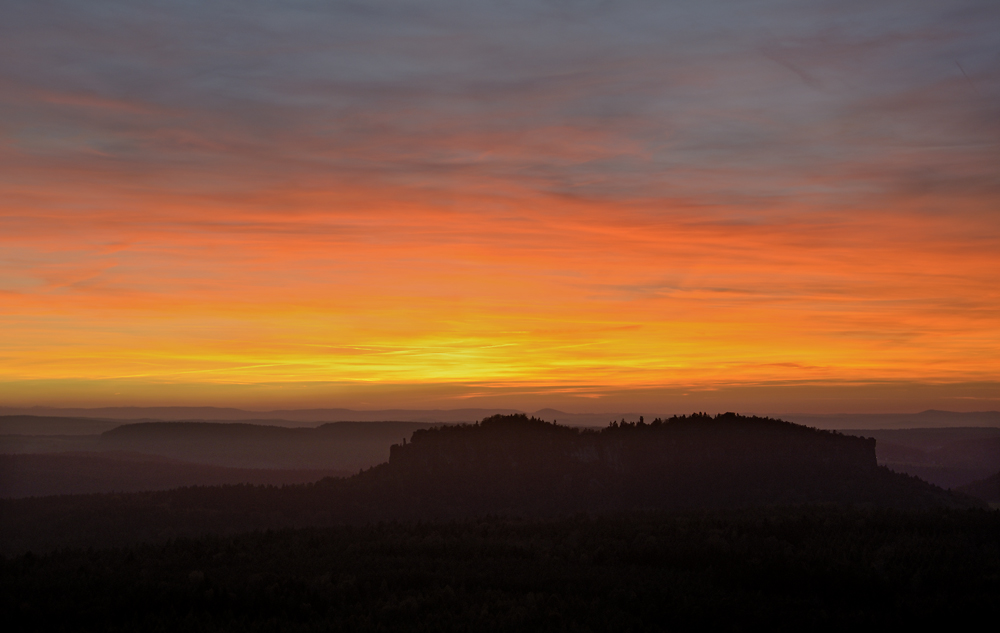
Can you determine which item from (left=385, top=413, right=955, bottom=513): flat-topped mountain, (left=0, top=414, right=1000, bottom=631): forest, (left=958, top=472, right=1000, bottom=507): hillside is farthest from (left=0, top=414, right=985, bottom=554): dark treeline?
(left=958, top=472, right=1000, bottom=507): hillside

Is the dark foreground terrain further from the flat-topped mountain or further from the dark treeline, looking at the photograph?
the flat-topped mountain

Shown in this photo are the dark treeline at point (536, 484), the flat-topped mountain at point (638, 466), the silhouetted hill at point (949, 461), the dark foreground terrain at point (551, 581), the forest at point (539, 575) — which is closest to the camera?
the dark foreground terrain at point (551, 581)

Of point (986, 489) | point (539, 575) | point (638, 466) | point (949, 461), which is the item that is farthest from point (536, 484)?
point (949, 461)

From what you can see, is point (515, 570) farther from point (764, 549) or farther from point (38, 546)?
point (38, 546)

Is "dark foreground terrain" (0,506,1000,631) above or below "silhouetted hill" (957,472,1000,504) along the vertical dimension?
above

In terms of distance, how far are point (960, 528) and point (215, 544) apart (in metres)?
35.0

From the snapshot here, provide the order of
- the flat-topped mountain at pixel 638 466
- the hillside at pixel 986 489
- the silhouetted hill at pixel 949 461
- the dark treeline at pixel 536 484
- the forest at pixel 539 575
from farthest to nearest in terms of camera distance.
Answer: the silhouetted hill at pixel 949 461, the hillside at pixel 986 489, the flat-topped mountain at pixel 638 466, the dark treeline at pixel 536 484, the forest at pixel 539 575

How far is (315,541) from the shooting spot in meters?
38.2

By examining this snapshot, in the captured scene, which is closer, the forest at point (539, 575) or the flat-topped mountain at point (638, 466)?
the forest at point (539, 575)

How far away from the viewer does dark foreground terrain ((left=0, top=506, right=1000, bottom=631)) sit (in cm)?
2181

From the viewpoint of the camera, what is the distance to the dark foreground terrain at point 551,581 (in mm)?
21812

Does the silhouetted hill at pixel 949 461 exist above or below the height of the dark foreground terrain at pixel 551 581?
below

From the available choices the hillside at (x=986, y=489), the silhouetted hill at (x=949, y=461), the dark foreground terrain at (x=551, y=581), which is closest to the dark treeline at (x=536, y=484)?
the hillside at (x=986, y=489)

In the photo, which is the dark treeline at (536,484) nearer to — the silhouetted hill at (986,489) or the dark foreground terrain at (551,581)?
the silhouetted hill at (986,489)
